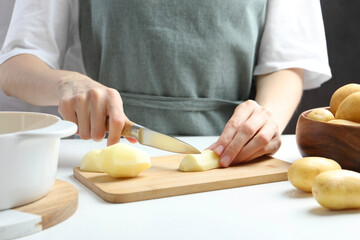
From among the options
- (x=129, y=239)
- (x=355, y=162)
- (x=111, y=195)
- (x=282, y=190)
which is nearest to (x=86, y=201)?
(x=111, y=195)

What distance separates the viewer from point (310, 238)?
540mm

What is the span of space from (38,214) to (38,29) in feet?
2.83

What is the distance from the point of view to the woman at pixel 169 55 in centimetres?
126

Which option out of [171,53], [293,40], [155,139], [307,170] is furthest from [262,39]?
[307,170]

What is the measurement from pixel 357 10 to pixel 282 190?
1805 millimetres

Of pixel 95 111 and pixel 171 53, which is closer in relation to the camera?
pixel 95 111

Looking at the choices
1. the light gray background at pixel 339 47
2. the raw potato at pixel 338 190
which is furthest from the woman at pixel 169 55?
the light gray background at pixel 339 47

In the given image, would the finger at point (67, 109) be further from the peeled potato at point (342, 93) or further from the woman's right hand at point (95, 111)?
the peeled potato at point (342, 93)

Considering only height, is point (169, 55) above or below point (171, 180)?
above

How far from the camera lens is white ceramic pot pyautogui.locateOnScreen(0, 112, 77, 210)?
528 millimetres

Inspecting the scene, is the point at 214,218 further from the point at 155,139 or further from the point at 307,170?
the point at 155,139

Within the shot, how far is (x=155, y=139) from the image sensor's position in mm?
848

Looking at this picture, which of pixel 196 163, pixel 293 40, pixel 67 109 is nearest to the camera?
pixel 196 163

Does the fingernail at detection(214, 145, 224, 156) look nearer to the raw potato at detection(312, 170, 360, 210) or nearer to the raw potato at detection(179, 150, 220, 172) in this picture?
the raw potato at detection(179, 150, 220, 172)
